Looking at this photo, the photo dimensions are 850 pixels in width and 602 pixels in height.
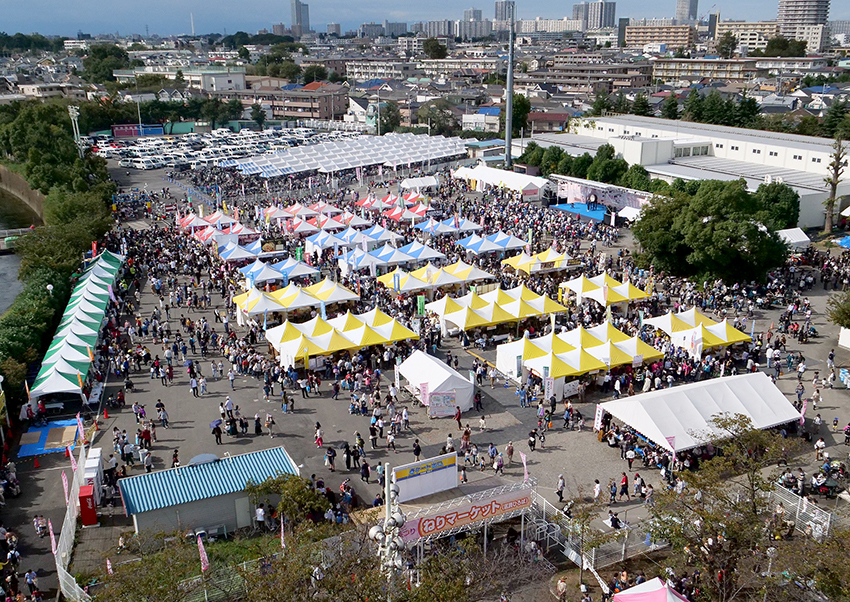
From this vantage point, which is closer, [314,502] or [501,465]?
[314,502]

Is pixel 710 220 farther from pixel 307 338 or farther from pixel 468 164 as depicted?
pixel 468 164

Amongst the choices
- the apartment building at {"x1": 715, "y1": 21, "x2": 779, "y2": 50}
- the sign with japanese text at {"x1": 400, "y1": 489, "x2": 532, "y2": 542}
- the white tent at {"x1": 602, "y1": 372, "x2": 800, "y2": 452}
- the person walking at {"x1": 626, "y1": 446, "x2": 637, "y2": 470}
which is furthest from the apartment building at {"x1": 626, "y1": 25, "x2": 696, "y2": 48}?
the sign with japanese text at {"x1": 400, "y1": 489, "x2": 532, "y2": 542}

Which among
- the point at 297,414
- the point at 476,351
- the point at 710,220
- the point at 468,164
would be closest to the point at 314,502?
the point at 297,414

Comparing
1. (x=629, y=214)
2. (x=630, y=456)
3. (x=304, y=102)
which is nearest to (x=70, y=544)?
(x=630, y=456)

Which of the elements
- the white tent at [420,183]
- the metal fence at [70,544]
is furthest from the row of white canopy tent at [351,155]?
the metal fence at [70,544]

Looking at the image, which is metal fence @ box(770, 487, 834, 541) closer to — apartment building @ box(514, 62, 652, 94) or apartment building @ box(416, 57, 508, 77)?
apartment building @ box(514, 62, 652, 94)
